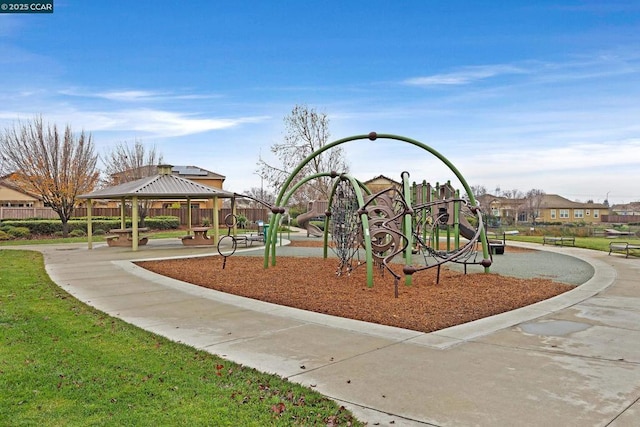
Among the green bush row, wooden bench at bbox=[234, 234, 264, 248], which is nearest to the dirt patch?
wooden bench at bbox=[234, 234, 264, 248]

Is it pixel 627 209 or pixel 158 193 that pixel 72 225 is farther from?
pixel 627 209

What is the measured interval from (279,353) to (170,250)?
1489 centimetres

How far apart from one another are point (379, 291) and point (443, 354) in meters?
4.18

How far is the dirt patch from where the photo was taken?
7.70m

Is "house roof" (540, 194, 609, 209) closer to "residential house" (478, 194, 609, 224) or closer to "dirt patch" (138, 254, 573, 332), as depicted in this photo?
"residential house" (478, 194, 609, 224)

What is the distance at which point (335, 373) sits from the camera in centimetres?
481

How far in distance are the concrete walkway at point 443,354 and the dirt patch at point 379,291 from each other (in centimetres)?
41

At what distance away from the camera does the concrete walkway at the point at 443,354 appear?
155 inches

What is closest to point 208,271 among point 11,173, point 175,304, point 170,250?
point 175,304

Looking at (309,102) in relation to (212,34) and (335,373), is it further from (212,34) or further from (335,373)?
(335,373)
